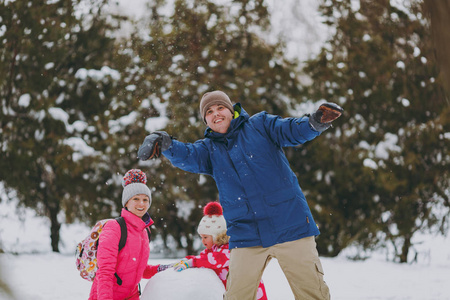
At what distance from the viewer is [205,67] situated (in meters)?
5.79

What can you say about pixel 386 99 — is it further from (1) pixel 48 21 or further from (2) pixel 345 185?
(1) pixel 48 21

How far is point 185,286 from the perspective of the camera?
243 cm

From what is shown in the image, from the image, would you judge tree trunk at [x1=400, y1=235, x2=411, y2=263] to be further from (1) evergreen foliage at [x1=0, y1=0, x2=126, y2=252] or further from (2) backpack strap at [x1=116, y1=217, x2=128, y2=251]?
(2) backpack strap at [x1=116, y1=217, x2=128, y2=251]

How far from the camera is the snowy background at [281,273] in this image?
14.0 feet

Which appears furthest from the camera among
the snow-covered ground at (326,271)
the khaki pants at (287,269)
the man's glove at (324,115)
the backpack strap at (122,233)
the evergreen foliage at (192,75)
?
the evergreen foliage at (192,75)

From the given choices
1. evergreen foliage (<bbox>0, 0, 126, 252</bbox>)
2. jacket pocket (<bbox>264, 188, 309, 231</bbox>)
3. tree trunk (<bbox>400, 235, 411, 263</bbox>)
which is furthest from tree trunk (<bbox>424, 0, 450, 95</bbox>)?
tree trunk (<bbox>400, 235, 411, 263</bbox>)

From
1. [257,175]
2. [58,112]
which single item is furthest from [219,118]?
[58,112]

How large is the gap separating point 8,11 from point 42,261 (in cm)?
288

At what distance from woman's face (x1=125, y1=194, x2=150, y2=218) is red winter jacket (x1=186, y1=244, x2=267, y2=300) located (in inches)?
16.7

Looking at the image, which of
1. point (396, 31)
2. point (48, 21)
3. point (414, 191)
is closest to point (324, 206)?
point (414, 191)

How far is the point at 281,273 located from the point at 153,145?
3287mm

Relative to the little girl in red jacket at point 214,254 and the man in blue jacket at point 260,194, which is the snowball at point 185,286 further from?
the man in blue jacket at point 260,194

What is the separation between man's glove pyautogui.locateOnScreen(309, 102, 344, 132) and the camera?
1.87 meters

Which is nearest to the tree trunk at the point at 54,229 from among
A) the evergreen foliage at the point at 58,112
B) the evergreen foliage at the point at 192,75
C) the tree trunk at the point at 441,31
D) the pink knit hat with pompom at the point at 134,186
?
the evergreen foliage at the point at 58,112
